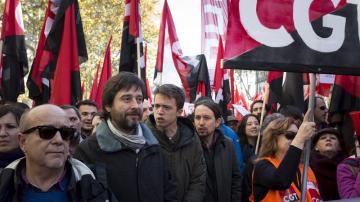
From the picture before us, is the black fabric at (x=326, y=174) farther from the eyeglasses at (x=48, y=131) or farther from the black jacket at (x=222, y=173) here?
the eyeglasses at (x=48, y=131)

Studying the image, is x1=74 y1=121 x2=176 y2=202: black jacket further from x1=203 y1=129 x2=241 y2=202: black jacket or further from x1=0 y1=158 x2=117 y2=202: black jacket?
x1=203 y1=129 x2=241 y2=202: black jacket

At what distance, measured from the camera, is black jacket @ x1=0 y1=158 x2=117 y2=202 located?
2.48 m

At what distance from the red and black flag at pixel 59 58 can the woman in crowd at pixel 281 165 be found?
2774mm

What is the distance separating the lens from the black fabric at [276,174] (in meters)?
3.11

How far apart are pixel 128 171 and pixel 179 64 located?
5.67 metres

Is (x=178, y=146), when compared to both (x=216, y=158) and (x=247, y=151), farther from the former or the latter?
(x=247, y=151)

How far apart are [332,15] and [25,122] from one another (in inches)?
71.1

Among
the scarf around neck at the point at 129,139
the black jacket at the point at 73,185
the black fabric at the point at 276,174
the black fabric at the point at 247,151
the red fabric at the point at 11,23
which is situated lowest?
the black fabric at the point at 247,151

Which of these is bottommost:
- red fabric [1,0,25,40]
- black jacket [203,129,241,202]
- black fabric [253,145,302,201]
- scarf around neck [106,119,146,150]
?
black jacket [203,129,241,202]

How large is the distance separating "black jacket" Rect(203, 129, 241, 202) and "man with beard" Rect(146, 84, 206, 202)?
1.06 ft

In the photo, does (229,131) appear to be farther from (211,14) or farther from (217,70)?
(211,14)

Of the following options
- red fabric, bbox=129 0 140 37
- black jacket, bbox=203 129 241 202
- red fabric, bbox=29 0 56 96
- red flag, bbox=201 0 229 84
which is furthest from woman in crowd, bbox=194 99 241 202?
red flag, bbox=201 0 229 84

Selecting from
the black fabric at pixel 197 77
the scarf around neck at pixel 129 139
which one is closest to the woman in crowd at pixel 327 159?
the scarf around neck at pixel 129 139

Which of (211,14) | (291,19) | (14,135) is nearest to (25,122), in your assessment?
(14,135)
